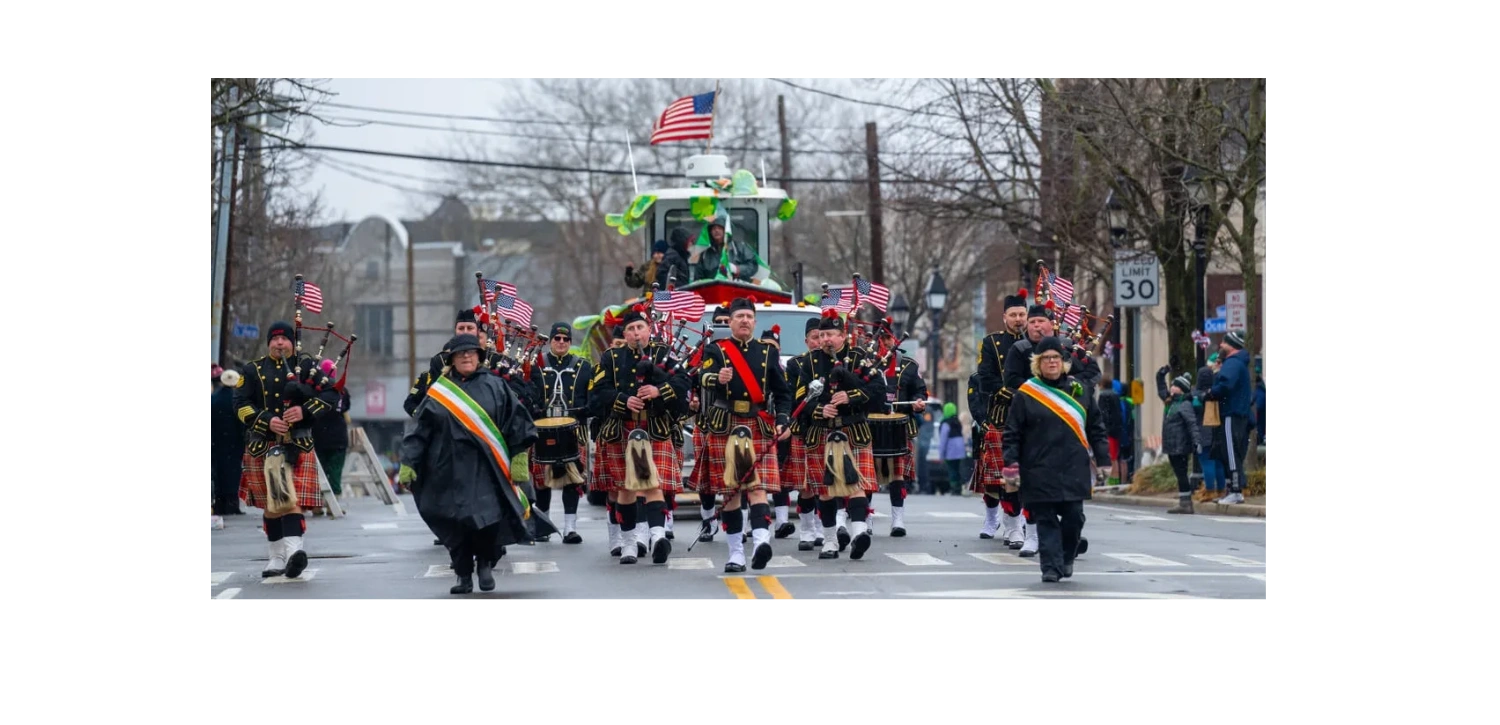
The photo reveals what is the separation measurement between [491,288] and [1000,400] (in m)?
4.60

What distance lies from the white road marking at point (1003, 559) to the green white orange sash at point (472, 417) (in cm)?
425

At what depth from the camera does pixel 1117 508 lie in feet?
82.8

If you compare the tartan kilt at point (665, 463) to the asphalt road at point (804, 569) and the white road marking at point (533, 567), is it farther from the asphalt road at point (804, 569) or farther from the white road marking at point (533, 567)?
the white road marking at point (533, 567)

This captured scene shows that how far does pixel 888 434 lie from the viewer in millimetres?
17672

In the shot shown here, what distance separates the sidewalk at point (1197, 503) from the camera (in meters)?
22.6

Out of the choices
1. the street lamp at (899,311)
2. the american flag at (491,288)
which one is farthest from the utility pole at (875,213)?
the american flag at (491,288)

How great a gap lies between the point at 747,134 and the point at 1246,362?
120ft

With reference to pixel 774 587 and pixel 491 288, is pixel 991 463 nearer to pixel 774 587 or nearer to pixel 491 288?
pixel 774 587

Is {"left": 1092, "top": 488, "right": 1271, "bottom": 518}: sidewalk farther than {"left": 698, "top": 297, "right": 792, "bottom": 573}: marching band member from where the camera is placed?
Yes

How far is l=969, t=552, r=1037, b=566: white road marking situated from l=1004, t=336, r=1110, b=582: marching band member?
1.62m

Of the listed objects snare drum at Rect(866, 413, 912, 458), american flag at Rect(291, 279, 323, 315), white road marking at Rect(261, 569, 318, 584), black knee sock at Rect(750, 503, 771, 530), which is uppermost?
american flag at Rect(291, 279, 323, 315)

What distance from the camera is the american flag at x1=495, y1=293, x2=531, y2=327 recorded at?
1817 cm

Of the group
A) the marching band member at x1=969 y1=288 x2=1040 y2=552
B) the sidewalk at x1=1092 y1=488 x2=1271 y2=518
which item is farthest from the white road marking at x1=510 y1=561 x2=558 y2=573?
the sidewalk at x1=1092 y1=488 x2=1271 y2=518

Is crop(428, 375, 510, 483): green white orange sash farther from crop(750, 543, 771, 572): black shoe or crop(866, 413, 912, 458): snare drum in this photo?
crop(866, 413, 912, 458): snare drum
